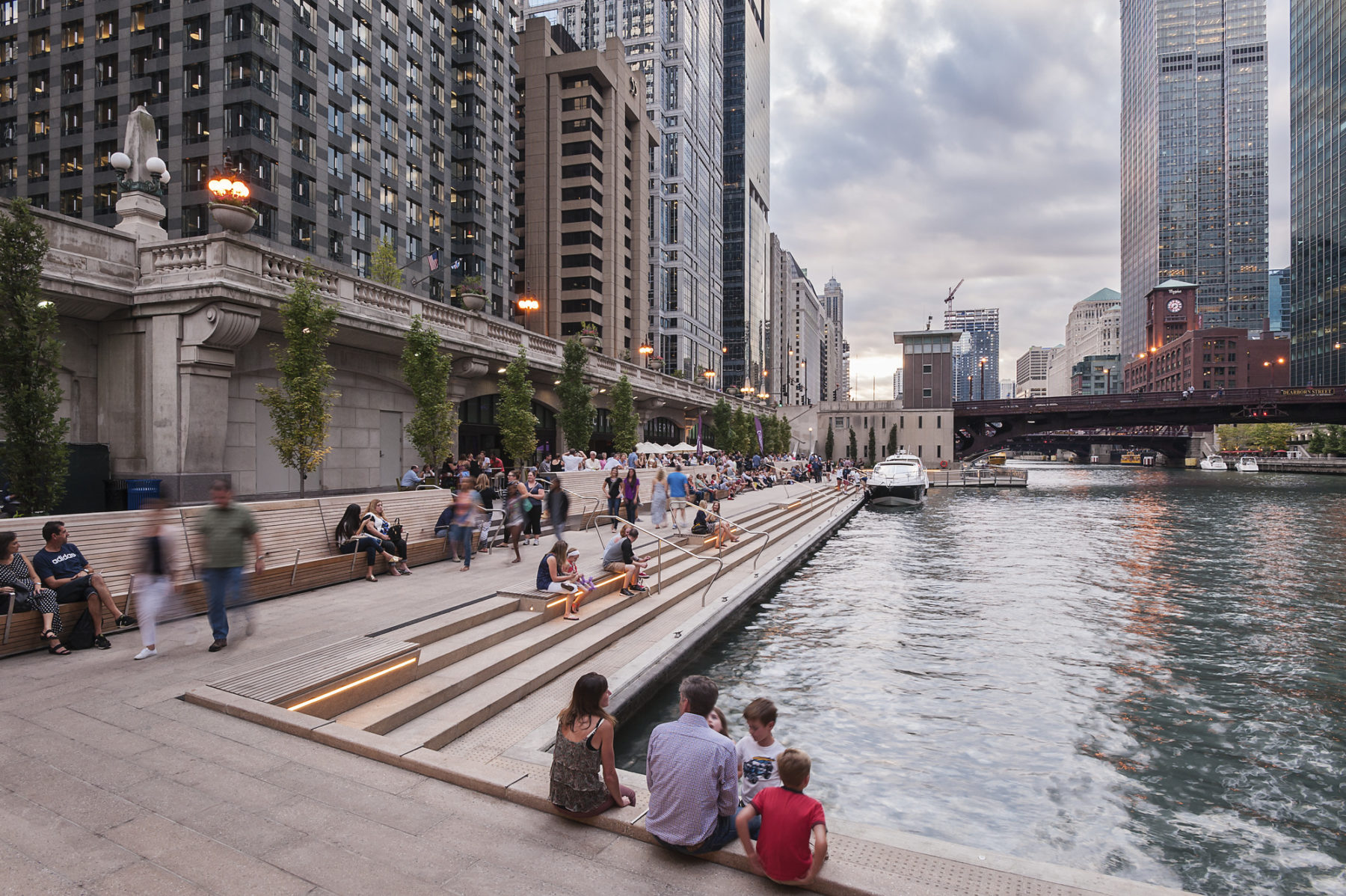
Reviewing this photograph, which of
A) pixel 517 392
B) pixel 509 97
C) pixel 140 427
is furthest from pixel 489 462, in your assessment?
pixel 509 97

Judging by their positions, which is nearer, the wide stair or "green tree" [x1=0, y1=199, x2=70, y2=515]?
the wide stair

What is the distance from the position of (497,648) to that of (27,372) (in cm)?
944

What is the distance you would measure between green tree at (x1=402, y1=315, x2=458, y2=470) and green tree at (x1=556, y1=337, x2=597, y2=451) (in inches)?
401

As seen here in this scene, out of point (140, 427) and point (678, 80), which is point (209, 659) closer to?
point (140, 427)

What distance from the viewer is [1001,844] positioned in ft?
20.1

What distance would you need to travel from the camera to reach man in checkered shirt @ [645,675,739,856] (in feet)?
14.4

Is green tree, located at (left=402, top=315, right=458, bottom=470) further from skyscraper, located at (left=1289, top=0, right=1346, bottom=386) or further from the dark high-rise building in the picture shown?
skyscraper, located at (left=1289, top=0, right=1346, bottom=386)

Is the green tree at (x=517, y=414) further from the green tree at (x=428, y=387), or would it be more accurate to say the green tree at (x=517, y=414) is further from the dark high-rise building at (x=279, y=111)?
the dark high-rise building at (x=279, y=111)

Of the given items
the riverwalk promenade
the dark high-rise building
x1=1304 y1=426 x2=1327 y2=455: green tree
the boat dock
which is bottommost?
the boat dock

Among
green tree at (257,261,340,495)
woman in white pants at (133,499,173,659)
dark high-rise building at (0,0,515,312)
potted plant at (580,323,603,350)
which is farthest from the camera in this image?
dark high-rise building at (0,0,515,312)

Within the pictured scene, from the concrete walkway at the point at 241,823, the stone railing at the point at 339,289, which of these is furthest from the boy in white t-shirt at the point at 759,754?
the stone railing at the point at 339,289

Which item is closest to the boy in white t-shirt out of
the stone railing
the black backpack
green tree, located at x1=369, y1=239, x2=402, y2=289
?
the black backpack

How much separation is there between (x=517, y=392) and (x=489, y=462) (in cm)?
287

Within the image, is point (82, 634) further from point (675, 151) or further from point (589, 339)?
point (675, 151)
